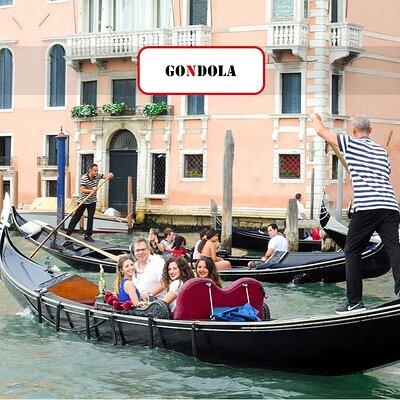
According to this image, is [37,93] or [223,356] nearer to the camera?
[223,356]

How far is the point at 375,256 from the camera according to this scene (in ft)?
24.5

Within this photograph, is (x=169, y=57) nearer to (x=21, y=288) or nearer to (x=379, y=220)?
(x=21, y=288)

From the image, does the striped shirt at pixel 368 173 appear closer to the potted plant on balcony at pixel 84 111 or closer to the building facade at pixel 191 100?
the building facade at pixel 191 100

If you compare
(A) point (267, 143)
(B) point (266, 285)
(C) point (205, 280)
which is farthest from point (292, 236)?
(C) point (205, 280)

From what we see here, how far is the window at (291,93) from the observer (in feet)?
43.9

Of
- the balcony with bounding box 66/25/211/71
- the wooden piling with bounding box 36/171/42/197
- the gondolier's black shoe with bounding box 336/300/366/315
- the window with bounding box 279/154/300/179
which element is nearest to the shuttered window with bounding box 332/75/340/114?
the window with bounding box 279/154/300/179

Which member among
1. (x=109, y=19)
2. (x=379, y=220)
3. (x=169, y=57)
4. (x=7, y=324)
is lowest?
(x=7, y=324)

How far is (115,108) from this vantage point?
14.4 m

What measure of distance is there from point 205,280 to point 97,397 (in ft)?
2.19

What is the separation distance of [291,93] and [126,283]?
27.8 feet

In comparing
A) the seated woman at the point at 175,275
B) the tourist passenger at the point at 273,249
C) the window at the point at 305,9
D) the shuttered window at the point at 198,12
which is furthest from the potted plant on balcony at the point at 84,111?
the seated woman at the point at 175,275

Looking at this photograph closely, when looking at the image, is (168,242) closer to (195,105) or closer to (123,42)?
(195,105)

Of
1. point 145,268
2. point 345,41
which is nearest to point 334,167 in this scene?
point 345,41

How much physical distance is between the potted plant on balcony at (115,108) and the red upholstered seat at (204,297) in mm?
9832
